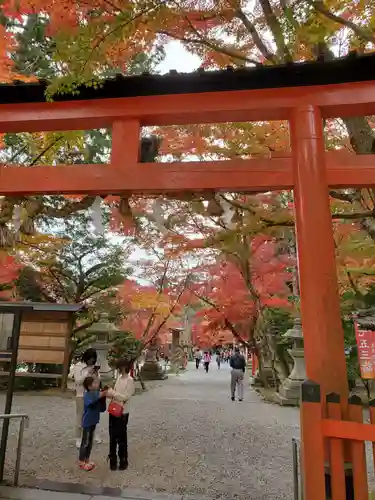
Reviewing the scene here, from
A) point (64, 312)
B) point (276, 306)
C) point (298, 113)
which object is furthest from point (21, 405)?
point (298, 113)

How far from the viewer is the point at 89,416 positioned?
502 centimetres

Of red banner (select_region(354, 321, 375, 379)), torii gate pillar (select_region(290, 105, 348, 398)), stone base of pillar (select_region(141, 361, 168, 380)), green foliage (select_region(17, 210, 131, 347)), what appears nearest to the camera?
torii gate pillar (select_region(290, 105, 348, 398))

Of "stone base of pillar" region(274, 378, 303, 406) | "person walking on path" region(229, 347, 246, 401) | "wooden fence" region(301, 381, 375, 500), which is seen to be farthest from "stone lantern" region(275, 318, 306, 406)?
"wooden fence" region(301, 381, 375, 500)

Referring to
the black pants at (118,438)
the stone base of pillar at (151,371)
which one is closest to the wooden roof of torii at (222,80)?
the black pants at (118,438)

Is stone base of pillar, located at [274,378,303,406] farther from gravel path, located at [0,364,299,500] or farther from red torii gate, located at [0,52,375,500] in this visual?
red torii gate, located at [0,52,375,500]

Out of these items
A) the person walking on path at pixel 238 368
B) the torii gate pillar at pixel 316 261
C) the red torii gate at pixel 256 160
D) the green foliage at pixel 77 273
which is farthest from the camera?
the green foliage at pixel 77 273

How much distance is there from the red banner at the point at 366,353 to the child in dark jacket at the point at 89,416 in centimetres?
493

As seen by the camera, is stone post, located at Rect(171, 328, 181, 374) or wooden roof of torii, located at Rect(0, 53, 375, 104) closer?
wooden roof of torii, located at Rect(0, 53, 375, 104)

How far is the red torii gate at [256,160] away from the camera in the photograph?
339 centimetres

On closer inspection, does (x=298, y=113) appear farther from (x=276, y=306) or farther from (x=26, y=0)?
(x=276, y=306)

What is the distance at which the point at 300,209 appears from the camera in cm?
361

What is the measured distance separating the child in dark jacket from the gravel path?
16 centimetres

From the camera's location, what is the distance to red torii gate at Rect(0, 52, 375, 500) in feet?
11.1

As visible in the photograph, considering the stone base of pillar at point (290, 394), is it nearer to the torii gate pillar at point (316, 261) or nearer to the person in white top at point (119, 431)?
the person in white top at point (119, 431)
